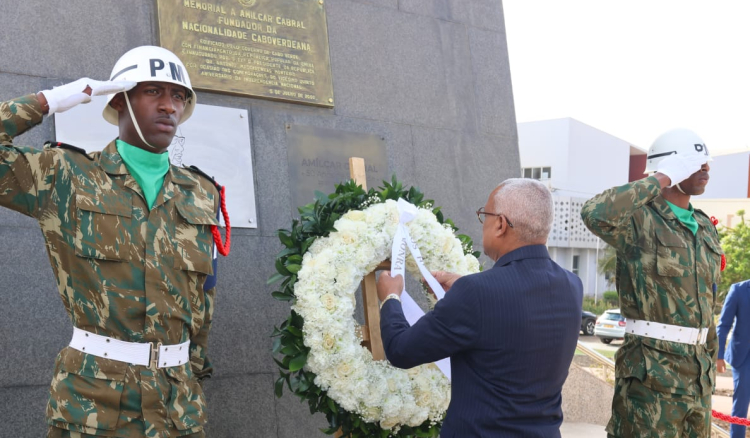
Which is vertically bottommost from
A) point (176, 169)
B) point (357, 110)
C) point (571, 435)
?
point (571, 435)

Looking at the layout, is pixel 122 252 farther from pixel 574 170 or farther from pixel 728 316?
pixel 574 170

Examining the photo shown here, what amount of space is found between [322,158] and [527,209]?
7.47ft

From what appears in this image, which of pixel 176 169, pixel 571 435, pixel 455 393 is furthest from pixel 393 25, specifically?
pixel 571 435

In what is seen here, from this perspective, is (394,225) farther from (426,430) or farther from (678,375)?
(678,375)

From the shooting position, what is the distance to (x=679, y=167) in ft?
13.5

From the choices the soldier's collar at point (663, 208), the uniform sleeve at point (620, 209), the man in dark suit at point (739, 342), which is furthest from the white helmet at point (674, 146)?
the man in dark suit at point (739, 342)

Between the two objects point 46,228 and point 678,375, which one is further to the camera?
point 678,375

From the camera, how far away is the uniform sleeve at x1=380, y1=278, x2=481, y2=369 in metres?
2.54

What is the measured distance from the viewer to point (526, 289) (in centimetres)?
259

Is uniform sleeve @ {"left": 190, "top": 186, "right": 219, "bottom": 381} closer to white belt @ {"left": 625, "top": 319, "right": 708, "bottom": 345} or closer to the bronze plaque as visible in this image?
the bronze plaque

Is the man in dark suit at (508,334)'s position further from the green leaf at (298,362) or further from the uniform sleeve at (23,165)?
the uniform sleeve at (23,165)

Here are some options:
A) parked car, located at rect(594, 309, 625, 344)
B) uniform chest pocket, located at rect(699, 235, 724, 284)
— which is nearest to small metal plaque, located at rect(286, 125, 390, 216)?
uniform chest pocket, located at rect(699, 235, 724, 284)

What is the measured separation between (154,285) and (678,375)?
2.92 metres

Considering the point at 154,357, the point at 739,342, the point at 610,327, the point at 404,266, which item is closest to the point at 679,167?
the point at 404,266
